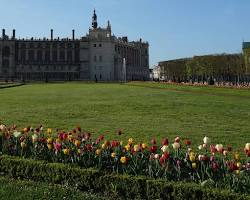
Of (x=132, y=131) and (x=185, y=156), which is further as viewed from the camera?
(x=132, y=131)

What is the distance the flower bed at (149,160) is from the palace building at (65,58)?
101 metres

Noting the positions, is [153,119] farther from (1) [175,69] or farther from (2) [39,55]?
(2) [39,55]

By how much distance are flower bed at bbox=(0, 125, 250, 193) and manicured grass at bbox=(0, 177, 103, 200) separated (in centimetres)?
55

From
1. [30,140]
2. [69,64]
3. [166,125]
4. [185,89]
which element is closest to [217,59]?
[69,64]

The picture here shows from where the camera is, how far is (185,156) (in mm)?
6988

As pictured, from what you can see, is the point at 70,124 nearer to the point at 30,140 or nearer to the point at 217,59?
the point at 30,140

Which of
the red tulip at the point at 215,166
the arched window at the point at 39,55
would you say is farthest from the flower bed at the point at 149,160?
the arched window at the point at 39,55

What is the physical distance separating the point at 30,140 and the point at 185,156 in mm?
2962

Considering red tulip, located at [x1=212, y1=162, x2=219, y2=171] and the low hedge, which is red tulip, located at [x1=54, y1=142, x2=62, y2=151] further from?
Result: red tulip, located at [x1=212, y1=162, x2=219, y2=171]

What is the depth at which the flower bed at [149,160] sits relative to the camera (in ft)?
19.9

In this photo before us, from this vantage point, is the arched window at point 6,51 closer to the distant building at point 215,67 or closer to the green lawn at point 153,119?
the distant building at point 215,67

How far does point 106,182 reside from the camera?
654cm

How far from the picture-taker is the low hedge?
5754 mm

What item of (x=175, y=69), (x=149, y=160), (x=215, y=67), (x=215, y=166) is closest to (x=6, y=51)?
(x=175, y=69)
